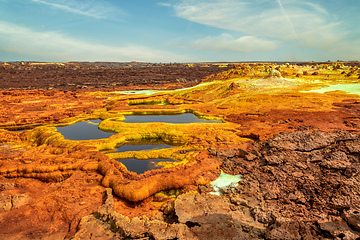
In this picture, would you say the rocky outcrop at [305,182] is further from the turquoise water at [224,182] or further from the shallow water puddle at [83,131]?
the shallow water puddle at [83,131]

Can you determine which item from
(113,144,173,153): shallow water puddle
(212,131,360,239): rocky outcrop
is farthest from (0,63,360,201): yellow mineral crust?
(212,131,360,239): rocky outcrop

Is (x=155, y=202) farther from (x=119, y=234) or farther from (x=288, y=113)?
(x=288, y=113)

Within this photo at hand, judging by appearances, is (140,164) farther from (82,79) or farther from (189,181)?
(82,79)

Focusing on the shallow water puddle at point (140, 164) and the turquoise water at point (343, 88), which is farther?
the turquoise water at point (343, 88)

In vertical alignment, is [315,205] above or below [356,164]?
below

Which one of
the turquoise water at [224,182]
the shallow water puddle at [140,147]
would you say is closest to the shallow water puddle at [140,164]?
the shallow water puddle at [140,147]

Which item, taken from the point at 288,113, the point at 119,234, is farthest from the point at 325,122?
the point at 119,234

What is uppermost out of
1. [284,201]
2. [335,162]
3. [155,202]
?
[335,162]
